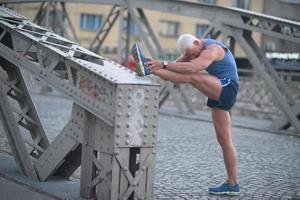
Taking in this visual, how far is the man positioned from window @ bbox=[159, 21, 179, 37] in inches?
1917

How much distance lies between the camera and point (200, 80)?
6098mm

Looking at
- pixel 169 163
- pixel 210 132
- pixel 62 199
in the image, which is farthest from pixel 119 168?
pixel 210 132

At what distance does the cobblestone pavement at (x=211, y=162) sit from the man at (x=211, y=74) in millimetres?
487

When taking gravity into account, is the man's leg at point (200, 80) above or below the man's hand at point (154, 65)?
below

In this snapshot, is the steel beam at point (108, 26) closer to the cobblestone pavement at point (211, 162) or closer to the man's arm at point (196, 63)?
the cobblestone pavement at point (211, 162)

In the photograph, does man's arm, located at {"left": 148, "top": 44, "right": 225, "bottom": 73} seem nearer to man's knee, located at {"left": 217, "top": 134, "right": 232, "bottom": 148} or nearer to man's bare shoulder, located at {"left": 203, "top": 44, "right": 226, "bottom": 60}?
man's bare shoulder, located at {"left": 203, "top": 44, "right": 226, "bottom": 60}

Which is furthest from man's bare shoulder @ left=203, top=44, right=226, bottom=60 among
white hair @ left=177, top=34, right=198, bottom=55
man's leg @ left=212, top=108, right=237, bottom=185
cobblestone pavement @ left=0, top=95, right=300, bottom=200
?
cobblestone pavement @ left=0, top=95, right=300, bottom=200

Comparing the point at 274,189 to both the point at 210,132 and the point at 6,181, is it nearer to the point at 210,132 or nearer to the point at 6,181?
the point at 6,181

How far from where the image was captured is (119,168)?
5.32m

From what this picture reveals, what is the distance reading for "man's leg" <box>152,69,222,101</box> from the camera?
5.91 meters

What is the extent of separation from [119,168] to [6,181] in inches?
68.0

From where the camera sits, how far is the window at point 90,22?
51312 mm

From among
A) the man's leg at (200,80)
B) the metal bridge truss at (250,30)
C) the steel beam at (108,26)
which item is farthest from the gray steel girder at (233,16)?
the man's leg at (200,80)

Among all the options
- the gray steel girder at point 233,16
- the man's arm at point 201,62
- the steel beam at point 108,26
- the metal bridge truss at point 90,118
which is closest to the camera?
the metal bridge truss at point 90,118
